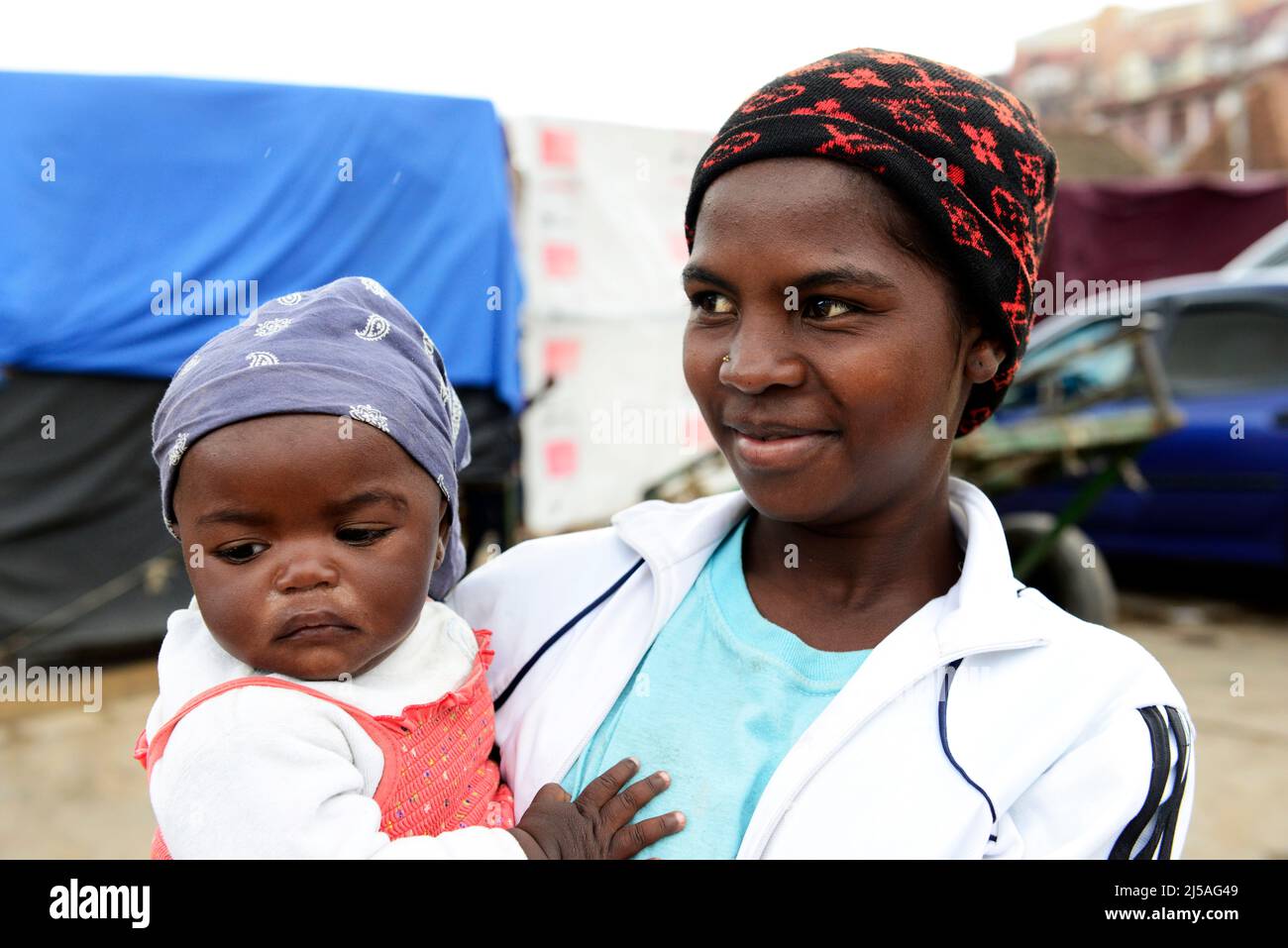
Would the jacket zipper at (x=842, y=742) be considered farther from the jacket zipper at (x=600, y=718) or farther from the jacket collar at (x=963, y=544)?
the jacket zipper at (x=600, y=718)

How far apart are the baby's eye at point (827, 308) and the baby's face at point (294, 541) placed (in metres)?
0.54

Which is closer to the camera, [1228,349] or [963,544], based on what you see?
[963,544]

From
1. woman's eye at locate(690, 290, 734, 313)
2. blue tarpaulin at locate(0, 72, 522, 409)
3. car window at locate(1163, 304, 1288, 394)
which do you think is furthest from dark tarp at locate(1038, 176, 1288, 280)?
woman's eye at locate(690, 290, 734, 313)

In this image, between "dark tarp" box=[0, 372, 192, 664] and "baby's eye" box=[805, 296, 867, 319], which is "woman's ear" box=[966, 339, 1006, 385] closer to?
"baby's eye" box=[805, 296, 867, 319]

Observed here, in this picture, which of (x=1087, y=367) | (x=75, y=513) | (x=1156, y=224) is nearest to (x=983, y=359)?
(x=75, y=513)

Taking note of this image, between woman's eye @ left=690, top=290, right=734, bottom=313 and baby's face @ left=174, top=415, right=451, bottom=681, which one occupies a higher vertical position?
woman's eye @ left=690, top=290, right=734, bottom=313

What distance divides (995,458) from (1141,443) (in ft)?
2.22

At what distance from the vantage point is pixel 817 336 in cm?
129

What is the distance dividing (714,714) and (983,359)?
60 centimetres

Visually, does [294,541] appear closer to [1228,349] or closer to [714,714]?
[714,714]

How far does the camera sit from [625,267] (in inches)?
271

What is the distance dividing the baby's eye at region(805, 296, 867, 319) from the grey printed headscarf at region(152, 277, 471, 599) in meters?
0.51

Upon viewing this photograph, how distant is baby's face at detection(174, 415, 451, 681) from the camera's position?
126 cm

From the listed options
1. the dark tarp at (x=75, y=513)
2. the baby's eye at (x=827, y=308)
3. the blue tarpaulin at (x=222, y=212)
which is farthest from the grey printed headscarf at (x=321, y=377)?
the dark tarp at (x=75, y=513)
